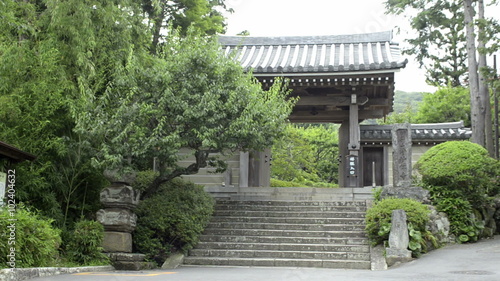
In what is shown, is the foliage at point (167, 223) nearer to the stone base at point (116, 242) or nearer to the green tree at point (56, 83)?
the stone base at point (116, 242)

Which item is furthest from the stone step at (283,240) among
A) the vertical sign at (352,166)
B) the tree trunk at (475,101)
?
the tree trunk at (475,101)

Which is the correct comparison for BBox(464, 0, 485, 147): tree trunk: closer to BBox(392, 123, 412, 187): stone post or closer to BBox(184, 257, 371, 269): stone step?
BBox(392, 123, 412, 187): stone post

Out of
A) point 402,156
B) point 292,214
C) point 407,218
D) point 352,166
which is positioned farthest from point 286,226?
point 352,166

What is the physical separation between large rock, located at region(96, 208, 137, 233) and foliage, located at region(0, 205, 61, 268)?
1.76 m

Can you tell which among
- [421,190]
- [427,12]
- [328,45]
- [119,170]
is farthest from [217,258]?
[427,12]

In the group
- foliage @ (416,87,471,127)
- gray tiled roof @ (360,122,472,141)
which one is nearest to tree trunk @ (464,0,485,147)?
gray tiled roof @ (360,122,472,141)

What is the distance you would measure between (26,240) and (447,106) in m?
22.0

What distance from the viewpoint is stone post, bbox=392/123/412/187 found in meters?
12.6

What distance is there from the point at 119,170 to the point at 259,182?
25.3 ft

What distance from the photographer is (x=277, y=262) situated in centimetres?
1037

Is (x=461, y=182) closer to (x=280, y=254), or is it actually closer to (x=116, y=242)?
(x=280, y=254)

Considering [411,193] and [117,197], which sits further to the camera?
[411,193]

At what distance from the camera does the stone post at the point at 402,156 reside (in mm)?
12578

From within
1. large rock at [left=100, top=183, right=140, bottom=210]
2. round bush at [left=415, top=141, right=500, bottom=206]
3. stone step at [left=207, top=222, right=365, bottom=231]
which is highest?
round bush at [left=415, top=141, right=500, bottom=206]
